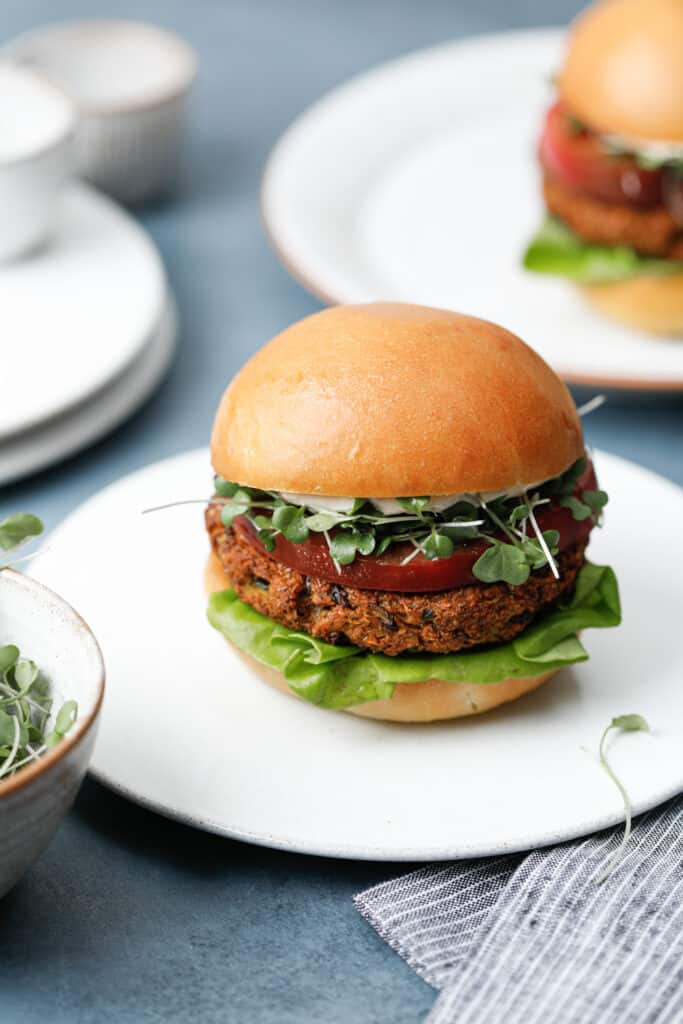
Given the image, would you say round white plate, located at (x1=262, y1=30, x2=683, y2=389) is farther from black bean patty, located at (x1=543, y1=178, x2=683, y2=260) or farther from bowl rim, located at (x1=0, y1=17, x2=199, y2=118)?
bowl rim, located at (x1=0, y1=17, x2=199, y2=118)

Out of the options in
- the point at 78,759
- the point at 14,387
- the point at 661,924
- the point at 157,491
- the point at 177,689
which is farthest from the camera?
the point at 14,387

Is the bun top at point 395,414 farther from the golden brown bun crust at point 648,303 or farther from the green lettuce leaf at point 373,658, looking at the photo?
the golden brown bun crust at point 648,303

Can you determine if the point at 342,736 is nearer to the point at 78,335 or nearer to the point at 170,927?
the point at 170,927

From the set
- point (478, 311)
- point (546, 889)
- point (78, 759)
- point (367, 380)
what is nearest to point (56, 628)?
point (78, 759)

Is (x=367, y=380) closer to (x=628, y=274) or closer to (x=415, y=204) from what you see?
(x=628, y=274)

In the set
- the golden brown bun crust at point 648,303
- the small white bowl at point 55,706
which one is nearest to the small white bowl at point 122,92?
the golden brown bun crust at point 648,303

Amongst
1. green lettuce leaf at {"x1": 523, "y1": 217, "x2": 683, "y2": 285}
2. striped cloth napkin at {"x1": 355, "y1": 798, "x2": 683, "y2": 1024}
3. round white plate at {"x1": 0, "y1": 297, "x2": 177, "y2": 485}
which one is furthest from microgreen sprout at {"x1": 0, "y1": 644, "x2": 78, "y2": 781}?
green lettuce leaf at {"x1": 523, "y1": 217, "x2": 683, "y2": 285}
